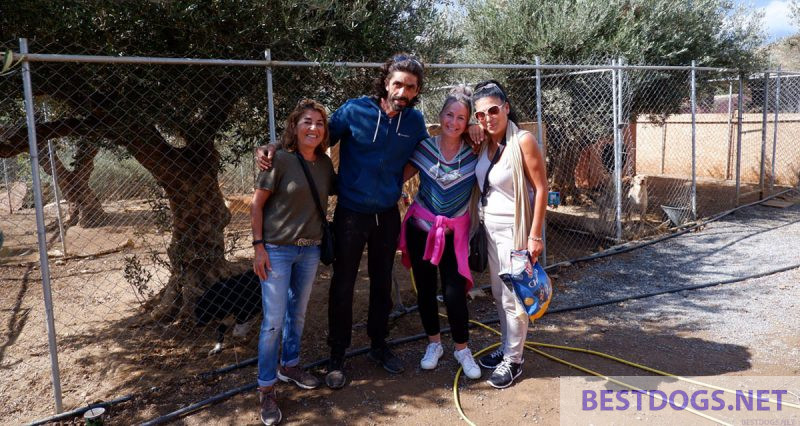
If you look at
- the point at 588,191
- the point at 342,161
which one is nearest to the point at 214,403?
the point at 342,161

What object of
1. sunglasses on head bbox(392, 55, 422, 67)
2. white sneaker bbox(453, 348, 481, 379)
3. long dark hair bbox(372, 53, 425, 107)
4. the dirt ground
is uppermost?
sunglasses on head bbox(392, 55, 422, 67)

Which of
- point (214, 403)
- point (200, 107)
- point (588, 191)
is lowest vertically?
point (214, 403)

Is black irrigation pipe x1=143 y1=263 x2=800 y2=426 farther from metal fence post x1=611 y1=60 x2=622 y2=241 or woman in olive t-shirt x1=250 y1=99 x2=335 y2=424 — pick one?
metal fence post x1=611 y1=60 x2=622 y2=241

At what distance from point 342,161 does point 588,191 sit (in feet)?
24.3

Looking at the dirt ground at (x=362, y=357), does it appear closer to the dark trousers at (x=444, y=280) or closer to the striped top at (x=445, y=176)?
the dark trousers at (x=444, y=280)

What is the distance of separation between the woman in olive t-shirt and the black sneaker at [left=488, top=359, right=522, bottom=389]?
1.34 m

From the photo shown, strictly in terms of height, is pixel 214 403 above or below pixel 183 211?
below

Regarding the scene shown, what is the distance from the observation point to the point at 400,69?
3072 mm

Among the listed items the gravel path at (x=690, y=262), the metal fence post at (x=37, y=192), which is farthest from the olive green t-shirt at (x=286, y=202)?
the gravel path at (x=690, y=262)

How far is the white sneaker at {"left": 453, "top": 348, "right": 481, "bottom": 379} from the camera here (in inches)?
137

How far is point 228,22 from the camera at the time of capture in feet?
12.0

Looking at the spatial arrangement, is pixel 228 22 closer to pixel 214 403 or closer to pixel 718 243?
pixel 214 403

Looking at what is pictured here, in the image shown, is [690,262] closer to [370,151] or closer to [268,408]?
[370,151]

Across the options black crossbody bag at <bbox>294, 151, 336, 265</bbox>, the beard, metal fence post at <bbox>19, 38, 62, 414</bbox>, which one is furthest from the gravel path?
metal fence post at <bbox>19, 38, 62, 414</bbox>
